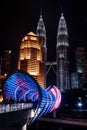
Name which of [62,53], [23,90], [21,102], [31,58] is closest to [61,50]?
[62,53]

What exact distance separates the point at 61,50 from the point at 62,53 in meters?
2.66

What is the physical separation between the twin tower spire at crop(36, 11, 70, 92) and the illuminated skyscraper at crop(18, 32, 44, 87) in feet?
129

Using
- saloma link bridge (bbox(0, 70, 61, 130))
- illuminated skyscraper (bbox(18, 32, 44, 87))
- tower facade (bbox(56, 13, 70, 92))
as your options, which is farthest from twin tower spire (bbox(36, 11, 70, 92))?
saloma link bridge (bbox(0, 70, 61, 130))

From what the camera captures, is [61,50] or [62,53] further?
[61,50]

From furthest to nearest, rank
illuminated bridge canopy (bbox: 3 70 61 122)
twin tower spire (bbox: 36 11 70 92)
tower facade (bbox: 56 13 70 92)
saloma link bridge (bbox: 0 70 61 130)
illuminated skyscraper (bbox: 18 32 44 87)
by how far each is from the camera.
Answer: tower facade (bbox: 56 13 70 92), twin tower spire (bbox: 36 11 70 92), illuminated skyscraper (bbox: 18 32 44 87), illuminated bridge canopy (bbox: 3 70 61 122), saloma link bridge (bbox: 0 70 61 130)

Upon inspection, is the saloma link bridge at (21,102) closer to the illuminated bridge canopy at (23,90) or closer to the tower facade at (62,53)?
the illuminated bridge canopy at (23,90)

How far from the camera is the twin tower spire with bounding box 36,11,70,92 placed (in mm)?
170375

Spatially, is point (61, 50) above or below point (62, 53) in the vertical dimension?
above

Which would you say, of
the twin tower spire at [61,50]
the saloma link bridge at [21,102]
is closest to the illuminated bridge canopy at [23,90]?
the saloma link bridge at [21,102]

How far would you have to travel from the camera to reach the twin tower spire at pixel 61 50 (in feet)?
559

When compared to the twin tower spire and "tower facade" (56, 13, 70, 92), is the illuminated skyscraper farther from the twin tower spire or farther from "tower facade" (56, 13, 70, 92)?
"tower facade" (56, 13, 70, 92)

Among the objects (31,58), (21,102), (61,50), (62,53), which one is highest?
(61,50)

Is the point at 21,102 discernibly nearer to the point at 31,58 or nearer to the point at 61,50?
the point at 31,58

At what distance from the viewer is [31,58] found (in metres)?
127
